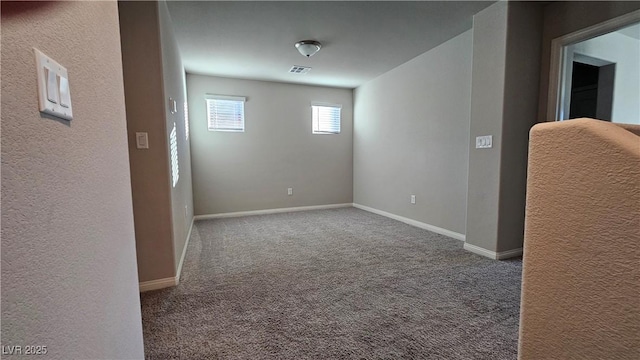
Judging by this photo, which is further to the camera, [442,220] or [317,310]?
[442,220]

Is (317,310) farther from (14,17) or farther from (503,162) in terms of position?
(503,162)

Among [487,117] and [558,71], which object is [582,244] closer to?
[487,117]

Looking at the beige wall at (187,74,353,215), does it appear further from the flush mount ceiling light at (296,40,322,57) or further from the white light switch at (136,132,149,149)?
the white light switch at (136,132,149,149)

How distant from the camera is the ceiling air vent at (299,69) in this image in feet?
13.2

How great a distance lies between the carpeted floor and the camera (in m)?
1.40

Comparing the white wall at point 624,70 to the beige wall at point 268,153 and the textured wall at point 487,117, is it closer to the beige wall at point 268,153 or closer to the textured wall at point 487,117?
the textured wall at point 487,117

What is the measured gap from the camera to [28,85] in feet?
1.52

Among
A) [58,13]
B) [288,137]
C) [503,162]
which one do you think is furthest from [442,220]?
[58,13]

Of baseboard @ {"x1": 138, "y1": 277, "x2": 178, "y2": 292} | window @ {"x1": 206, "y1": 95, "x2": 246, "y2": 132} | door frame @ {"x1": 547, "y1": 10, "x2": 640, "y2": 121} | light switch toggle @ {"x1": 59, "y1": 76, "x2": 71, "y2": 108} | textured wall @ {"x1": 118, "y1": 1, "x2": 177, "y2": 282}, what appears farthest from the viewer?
window @ {"x1": 206, "y1": 95, "x2": 246, "y2": 132}

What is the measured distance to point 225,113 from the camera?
4527mm

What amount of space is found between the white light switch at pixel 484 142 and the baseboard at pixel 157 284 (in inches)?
118

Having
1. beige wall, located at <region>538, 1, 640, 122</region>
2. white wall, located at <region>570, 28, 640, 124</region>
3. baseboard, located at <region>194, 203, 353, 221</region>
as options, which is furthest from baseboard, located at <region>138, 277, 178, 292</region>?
white wall, located at <region>570, 28, 640, 124</region>

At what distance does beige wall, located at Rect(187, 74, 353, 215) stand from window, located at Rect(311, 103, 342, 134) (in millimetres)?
110

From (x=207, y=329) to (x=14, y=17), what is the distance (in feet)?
5.23
